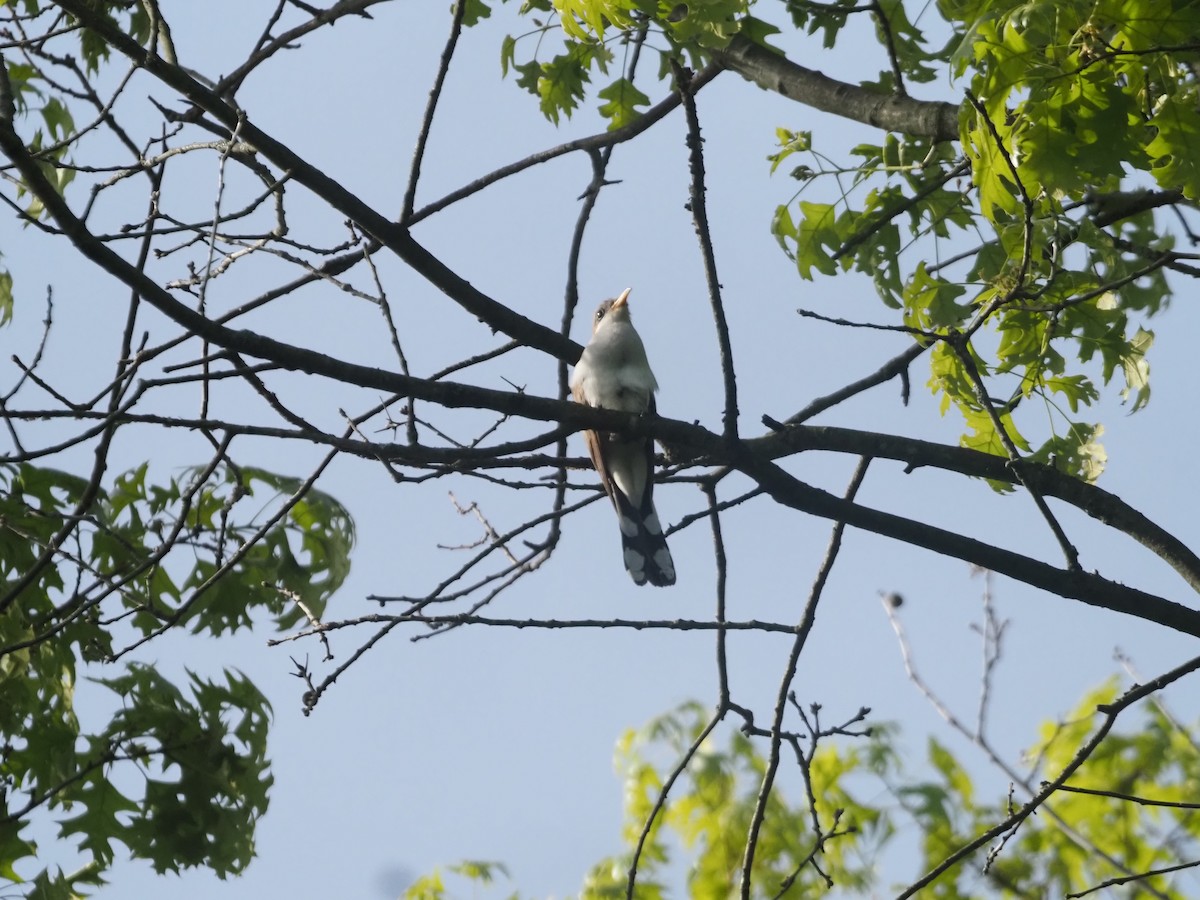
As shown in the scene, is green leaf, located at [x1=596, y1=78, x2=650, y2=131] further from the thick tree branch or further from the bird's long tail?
the bird's long tail

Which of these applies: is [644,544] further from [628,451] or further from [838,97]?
[838,97]

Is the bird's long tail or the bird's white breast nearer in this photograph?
the bird's long tail

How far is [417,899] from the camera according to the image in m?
6.82

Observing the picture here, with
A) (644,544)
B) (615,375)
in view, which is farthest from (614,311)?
(644,544)

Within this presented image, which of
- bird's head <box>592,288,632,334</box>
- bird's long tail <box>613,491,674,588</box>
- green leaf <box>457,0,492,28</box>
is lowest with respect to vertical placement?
bird's long tail <box>613,491,674,588</box>

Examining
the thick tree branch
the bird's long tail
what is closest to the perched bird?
the bird's long tail

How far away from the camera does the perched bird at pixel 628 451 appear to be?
5.18 meters

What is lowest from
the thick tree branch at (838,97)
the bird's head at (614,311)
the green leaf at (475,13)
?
the thick tree branch at (838,97)

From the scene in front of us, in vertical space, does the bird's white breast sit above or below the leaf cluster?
above

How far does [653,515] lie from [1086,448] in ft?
6.65

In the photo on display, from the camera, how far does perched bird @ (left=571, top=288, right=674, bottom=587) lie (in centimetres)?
518

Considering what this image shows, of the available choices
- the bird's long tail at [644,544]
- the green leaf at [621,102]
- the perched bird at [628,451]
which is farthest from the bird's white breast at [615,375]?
the green leaf at [621,102]

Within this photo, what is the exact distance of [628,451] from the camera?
17.5ft

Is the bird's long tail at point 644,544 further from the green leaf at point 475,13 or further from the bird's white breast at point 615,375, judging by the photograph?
the green leaf at point 475,13
